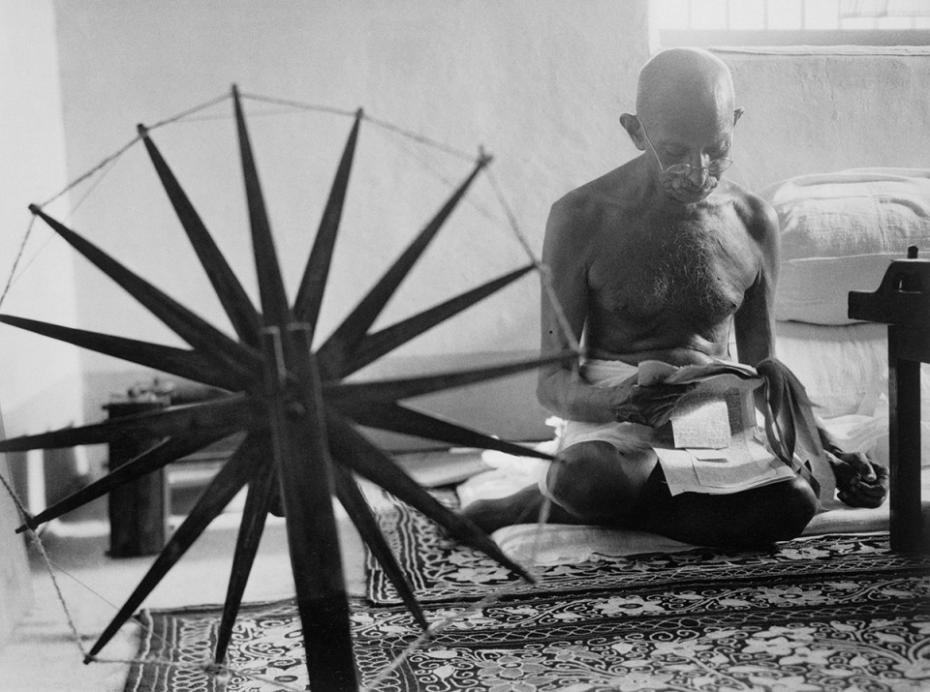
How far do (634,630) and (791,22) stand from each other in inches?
126

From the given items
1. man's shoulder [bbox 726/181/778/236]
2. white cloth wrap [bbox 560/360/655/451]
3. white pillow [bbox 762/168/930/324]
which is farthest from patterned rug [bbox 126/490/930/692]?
white pillow [bbox 762/168/930/324]

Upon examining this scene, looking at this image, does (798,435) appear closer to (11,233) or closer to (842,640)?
(842,640)

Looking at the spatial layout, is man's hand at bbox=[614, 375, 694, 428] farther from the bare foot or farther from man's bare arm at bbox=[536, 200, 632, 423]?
the bare foot

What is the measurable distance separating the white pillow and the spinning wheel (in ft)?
8.47

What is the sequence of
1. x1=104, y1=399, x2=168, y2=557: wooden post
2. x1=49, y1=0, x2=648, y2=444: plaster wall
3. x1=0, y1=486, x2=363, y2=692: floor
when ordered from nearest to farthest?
x1=0, y1=486, x2=363, y2=692: floor → x1=104, y1=399, x2=168, y2=557: wooden post → x1=49, y1=0, x2=648, y2=444: plaster wall

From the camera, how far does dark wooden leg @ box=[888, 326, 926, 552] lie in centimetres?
276

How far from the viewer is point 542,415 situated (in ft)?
15.3

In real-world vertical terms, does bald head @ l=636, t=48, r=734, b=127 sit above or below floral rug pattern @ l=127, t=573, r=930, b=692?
above

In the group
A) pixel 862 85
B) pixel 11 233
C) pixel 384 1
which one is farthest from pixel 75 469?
pixel 862 85

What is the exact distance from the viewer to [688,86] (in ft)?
9.43

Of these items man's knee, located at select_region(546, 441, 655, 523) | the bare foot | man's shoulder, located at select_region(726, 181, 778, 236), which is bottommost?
the bare foot

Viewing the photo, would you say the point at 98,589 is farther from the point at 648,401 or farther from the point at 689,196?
the point at 689,196

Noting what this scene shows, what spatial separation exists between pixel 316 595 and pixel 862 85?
12.3 ft

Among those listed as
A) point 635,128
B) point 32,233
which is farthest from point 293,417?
point 32,233
